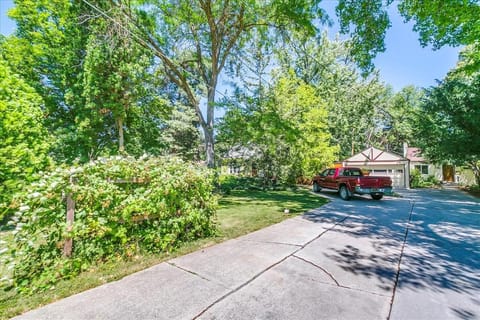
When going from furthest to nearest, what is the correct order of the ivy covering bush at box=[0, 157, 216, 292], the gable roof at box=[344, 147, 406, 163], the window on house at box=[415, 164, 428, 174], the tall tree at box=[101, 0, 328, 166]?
1. the window on house at box=[415, 164, 428, 174]
2. the gable roof at box=[344, 147, 406, 163]
3. the tall tree at box=[101, 0, 328, 166]
4. the ivy covering bush at box=[0, 157, 216, 292]

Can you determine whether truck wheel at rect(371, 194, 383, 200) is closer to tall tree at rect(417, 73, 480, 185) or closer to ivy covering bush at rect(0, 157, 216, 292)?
tall tree at rect(417, 73, 480, 185)

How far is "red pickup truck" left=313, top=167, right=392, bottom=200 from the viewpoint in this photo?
374 inches

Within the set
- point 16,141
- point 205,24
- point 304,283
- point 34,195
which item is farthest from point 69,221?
point 205,24

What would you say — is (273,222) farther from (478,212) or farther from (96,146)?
(96,146)

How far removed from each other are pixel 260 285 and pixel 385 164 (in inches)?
777

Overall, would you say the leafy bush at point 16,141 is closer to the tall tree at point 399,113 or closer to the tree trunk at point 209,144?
the tree trunk at point 209,144

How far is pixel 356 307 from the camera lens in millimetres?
2279

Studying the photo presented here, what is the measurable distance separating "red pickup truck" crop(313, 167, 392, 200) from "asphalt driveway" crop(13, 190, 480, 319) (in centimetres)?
480

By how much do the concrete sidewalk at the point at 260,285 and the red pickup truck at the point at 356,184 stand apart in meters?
5.50

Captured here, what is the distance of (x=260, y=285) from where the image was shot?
268 centimetres

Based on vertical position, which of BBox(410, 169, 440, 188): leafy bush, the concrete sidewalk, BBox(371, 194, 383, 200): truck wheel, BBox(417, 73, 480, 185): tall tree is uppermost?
BBox(417, 73, 480, 185): tall tree

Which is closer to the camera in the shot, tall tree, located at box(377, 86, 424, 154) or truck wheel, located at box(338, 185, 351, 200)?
truck wheel, located at box(338, 185, 351, 200)

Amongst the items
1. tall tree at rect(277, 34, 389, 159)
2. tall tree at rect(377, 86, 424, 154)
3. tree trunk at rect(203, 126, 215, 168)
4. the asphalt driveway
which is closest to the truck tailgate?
the asphalt driveway

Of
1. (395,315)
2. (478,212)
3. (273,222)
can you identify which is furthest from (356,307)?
(478,212)
